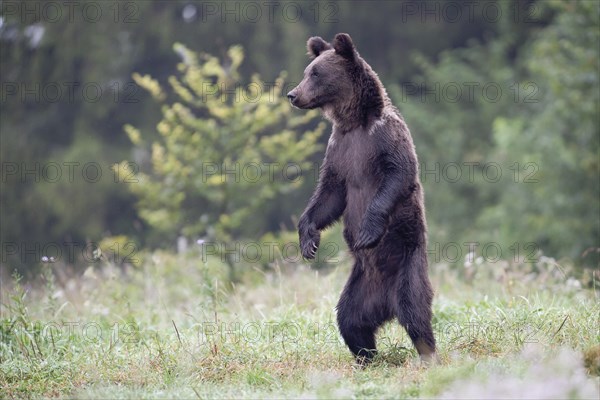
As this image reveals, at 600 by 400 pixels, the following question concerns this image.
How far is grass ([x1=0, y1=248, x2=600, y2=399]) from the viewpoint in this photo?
5.14m

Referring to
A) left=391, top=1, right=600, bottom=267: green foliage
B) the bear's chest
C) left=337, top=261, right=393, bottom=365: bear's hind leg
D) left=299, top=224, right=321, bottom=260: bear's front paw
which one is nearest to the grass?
left=337, top=261, right=393, bottom=365: bear's hind leg

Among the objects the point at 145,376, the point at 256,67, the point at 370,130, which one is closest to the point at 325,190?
the point at 370,130

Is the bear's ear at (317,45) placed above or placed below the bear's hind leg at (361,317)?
above

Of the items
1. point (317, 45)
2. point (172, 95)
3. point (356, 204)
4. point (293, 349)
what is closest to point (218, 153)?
point (317, 45)

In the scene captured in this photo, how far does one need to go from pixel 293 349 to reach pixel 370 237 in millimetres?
1247

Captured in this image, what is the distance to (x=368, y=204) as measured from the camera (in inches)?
242

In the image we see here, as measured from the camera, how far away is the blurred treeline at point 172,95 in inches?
856

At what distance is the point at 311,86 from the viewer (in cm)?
648

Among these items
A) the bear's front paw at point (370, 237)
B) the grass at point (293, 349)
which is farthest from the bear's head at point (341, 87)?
the grass at point (293, 349)

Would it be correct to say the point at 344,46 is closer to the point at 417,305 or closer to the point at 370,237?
the point at 370,237

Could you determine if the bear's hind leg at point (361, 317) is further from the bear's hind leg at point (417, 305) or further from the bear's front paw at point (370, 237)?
the bear's front paw at point (370, 237)

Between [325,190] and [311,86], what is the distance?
82 centimetres

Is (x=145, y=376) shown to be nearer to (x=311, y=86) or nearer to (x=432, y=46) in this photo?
(x=311, y=86)

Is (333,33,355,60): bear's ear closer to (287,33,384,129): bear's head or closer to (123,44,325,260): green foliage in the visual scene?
(287,33,384,129): bear's head
